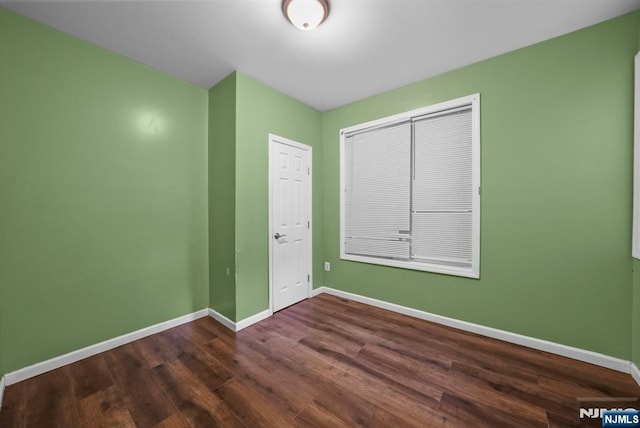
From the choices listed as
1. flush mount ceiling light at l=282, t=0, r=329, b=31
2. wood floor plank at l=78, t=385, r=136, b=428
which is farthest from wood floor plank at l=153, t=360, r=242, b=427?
flush mount ceiling light at l=282, t=0, r=329, b=31

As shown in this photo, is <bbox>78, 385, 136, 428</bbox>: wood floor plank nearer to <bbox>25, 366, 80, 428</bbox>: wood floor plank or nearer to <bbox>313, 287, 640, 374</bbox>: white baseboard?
<bbox>25, 366, 80, 428</bbox>: wood floor plank

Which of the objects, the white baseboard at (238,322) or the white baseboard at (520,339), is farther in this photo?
the white baseboard at (238,322)

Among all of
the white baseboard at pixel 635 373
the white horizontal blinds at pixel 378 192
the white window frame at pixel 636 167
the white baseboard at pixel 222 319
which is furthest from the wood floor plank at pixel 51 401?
the white window frame at pixel 636 167

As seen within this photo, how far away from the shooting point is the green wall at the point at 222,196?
8.59ft

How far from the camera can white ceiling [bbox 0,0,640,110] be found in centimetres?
178

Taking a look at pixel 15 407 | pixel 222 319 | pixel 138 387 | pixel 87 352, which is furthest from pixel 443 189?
pixel 15 407

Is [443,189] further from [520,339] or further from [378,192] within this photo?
[520,339]

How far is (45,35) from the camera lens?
1926mm

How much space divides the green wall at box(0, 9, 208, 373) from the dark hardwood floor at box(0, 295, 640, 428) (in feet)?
1.27

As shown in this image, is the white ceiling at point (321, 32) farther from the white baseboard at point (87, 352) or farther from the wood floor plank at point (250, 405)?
the wood floor plank at point (250, 405)

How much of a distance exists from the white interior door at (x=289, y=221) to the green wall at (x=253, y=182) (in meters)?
0.11

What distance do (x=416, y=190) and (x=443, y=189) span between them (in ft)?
0.96

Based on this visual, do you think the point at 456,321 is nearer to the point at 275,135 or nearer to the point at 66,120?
the point at 275,135

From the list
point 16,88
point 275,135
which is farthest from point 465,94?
point 16,88
